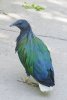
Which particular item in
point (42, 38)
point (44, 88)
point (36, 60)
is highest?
point (36, 60)

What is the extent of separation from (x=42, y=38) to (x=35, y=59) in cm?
166

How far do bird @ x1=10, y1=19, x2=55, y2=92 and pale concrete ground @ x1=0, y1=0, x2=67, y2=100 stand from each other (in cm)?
22

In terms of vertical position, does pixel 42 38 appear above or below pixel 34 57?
below

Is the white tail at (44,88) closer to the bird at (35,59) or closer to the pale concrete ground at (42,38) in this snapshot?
the bird at (35,59)

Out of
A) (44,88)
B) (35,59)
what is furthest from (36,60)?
(44,88)

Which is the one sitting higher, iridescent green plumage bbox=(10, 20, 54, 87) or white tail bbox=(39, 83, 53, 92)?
iridescent green plumage bbox=(10, 20, 54, 87)

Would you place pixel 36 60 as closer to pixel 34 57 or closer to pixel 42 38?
pixel 34 57

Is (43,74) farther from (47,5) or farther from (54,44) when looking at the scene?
(47,5)

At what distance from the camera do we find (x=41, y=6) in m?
7.31

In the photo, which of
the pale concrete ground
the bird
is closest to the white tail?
the bird

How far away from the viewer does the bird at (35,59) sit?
427 centimetres

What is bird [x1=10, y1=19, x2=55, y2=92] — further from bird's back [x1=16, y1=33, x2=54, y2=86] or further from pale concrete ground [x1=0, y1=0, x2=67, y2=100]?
pale concrete ground [x1=0, y1=0, x2=67, y2=100]

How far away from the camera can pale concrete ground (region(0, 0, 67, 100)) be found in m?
4.45

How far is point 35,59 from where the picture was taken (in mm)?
4328
